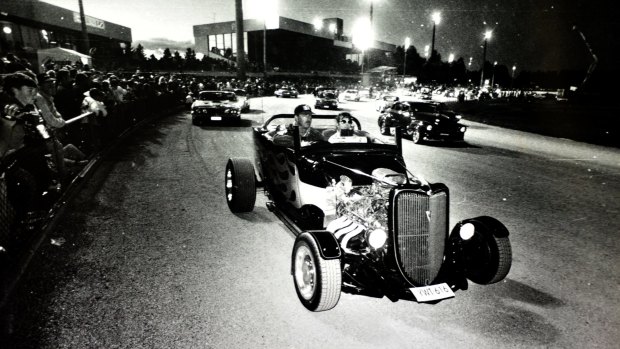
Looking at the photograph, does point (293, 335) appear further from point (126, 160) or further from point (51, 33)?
point (51, 33)

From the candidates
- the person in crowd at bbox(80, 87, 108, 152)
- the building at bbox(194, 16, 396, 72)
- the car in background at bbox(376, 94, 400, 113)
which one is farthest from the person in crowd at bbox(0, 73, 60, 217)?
the building at bbox(194, 16, 396, 72)

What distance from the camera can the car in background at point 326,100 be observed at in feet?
103

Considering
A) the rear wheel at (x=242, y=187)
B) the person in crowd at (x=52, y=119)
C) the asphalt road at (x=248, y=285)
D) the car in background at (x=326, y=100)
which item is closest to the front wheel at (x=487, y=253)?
the asphalt road at (x=248, y=285)

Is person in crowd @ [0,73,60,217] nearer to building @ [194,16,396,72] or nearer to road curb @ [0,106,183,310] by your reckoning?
road curb @ [0,106,183,310]

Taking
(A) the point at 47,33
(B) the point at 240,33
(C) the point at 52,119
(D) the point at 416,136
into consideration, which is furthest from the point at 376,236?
(A) the point at 47,33

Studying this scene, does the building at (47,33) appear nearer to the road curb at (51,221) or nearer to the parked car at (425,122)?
the road curb at (51,221)

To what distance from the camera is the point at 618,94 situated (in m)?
56.4

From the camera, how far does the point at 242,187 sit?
20.9ft

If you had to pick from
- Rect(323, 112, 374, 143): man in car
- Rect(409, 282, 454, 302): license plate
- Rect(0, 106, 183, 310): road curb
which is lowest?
Rect(0, 106, 183, 310): road curb

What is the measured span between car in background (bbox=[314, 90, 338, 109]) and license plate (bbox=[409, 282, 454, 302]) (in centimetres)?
2840

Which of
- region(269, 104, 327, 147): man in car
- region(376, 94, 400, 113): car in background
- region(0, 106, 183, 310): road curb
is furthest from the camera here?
region(376, 94, 400, 113): car in background

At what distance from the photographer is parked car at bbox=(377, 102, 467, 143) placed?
1495 centimetres

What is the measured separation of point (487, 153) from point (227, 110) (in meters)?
10.9

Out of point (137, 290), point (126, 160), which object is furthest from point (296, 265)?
point (126, 160)
